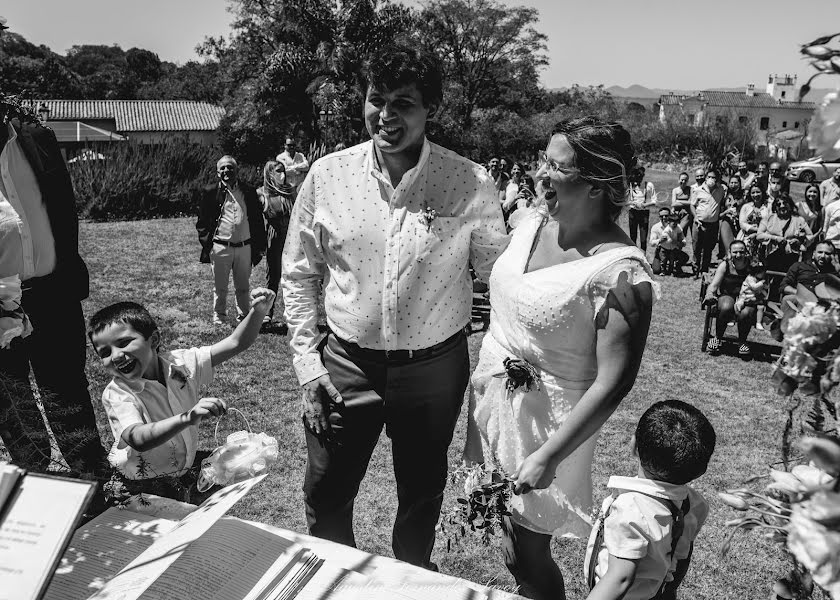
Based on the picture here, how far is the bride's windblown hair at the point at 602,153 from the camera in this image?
5.69 ft

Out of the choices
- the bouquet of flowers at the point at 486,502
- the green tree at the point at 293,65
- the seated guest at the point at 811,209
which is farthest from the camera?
the green tree at the point at 293,65

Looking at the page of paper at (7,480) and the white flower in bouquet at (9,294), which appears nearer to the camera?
the page of paper at (7,480)

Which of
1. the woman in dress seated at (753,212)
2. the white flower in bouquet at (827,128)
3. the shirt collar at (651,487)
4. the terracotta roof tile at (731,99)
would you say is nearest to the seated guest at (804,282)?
the white flower in bouquet at (827,128)

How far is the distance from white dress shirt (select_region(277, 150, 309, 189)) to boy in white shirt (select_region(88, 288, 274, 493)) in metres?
6.61

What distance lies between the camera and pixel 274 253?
715cm

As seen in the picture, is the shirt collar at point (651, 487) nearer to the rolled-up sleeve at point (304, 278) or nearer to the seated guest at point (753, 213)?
the rolled-up sleeve at point (304, 278)

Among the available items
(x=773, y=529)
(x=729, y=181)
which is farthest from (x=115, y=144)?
(x=773, y=529)

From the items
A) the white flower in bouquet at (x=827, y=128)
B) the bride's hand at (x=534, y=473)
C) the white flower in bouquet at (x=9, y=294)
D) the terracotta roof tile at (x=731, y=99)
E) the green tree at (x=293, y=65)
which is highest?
the terracotta roof tile at (x=731, y=99)

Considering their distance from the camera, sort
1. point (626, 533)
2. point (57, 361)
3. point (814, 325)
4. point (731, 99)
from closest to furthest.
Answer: point (814, 325) → point (626, 533) → point (57, 361) → point (731, 99)

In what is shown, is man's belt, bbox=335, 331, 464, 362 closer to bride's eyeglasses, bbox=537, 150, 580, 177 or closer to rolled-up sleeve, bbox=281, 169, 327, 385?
rolled-up sleeve, bbox=281, 169, 327, 385

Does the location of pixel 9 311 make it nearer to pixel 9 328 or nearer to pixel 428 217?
pixel 9 328

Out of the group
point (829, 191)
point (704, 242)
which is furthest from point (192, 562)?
point (704, 242)

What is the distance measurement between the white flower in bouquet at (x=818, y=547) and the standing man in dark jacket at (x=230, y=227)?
6.04 m

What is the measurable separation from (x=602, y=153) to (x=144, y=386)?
1.52 metres
